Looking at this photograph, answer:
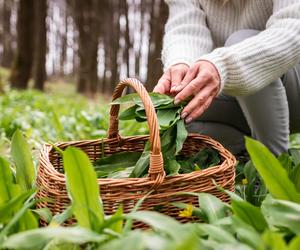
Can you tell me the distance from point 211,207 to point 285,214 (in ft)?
0.60

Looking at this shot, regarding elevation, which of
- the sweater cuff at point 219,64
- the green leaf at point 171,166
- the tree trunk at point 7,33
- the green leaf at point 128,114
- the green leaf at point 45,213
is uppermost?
the sweater cuff at point 219,64

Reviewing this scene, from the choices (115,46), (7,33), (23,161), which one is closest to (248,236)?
(23,161)

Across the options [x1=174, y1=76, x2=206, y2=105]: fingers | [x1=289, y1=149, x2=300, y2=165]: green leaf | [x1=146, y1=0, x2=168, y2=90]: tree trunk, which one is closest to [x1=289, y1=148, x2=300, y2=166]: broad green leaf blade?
[x1=289, y1=149, x2=300, y2=165]: green leaf

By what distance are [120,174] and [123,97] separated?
0.73 feet

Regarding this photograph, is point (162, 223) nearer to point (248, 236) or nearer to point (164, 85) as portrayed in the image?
point (248, 236)

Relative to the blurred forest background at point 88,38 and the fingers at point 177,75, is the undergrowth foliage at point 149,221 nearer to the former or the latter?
the fingers at point 177,75

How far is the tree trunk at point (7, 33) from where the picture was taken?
703 inches

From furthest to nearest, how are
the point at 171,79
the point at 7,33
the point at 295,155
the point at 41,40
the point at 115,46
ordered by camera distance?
the point at 7,33
the point at 115,46
the point at 41,40
the point at 295,155
the point at 171,79

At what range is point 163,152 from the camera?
1.37 m

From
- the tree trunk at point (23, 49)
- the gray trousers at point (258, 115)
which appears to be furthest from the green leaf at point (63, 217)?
the tree trunk at point (23, 49)

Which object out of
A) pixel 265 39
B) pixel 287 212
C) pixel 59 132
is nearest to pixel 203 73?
pixel 265 39

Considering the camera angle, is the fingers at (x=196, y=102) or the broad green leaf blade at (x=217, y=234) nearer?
the broad green leaf blade at (x=217, y=234)

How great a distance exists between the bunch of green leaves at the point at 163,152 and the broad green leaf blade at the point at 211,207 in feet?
0.41

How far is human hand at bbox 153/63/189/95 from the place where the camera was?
1.48 m
